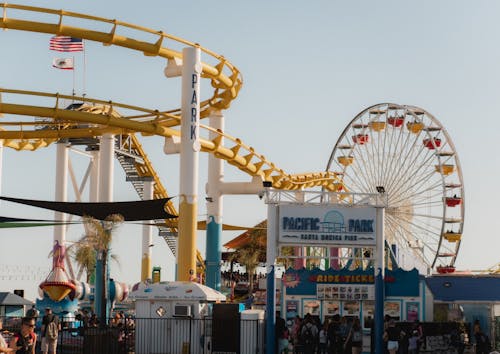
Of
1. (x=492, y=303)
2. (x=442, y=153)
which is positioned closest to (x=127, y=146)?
(x=442, y=153)

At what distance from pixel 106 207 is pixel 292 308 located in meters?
11.1

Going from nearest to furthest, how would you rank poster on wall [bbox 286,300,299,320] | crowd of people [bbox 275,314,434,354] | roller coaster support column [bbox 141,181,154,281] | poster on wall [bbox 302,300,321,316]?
crowd of people [bbox 275,314,434,354], poster on wall [bbox 302,300,321,316], poster on wall [bbox 286,300,299,320], roller coaster support column [bbox 141,181,154,281]

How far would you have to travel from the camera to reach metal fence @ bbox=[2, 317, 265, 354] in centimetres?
3153

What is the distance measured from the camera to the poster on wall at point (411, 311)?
3716 cm

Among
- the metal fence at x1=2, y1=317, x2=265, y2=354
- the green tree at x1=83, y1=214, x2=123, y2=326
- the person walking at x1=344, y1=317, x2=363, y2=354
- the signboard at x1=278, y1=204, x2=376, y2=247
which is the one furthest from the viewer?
the green tree at x1=83, y1=214, x2=123, y2=326

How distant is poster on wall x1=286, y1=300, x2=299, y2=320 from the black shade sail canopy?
27.5ft

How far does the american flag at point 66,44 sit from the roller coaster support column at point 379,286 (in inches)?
627

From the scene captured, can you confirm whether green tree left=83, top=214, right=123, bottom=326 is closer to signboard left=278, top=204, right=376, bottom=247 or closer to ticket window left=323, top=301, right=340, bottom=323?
ticket window left=323, top=301, right=340, bottom=323

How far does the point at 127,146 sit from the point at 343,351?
36.0 m

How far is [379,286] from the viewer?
1318 inches

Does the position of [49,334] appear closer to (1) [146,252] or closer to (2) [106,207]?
(2) [106,207]

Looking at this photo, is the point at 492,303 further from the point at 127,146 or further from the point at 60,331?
the point at 127,146

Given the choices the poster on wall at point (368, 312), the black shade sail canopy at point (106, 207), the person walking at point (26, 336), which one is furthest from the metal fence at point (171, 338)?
the black shade sail canopy at point (106, 207)

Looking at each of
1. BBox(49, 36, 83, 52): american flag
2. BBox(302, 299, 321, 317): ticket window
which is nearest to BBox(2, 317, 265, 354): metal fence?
BBox(302, 299, 321, 317): ticket window
